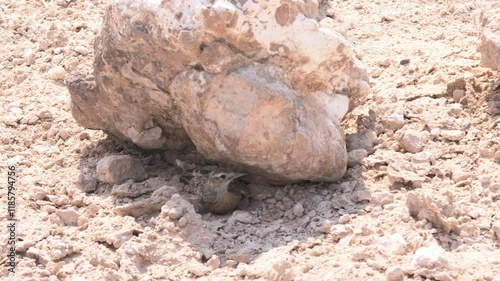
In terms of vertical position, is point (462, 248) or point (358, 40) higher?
point (358, 40)

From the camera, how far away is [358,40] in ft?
16.0

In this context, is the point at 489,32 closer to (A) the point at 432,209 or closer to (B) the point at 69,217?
(A) the point at 432,209

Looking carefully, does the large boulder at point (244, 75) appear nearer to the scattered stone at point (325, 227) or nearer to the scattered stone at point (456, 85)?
the scattered stone at point (325, 227)

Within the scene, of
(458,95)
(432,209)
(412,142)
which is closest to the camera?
(432,209)

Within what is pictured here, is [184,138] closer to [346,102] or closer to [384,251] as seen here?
[346,102]

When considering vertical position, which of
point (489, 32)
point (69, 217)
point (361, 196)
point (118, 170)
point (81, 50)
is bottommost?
point (69, 217)

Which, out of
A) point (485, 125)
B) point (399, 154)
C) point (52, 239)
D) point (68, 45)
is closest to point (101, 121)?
point (52, 239)

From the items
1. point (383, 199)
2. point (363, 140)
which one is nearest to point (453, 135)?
point (363, 140)

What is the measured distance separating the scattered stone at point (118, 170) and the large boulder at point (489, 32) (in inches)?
65.7

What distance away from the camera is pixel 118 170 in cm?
395

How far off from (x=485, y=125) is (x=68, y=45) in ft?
8.01

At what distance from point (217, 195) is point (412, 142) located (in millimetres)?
911

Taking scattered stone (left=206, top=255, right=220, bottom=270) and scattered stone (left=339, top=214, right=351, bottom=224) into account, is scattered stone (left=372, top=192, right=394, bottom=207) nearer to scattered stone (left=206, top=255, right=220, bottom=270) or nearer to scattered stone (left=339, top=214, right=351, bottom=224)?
scattered stone (left=339, top=214, right=351, bottom=224)

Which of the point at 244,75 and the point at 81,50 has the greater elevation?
the point at 244,75
